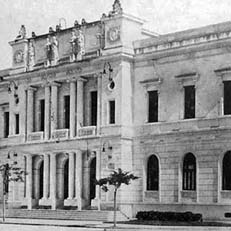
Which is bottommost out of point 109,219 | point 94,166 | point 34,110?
point 109,219

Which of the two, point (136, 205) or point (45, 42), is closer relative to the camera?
point (136, 205)

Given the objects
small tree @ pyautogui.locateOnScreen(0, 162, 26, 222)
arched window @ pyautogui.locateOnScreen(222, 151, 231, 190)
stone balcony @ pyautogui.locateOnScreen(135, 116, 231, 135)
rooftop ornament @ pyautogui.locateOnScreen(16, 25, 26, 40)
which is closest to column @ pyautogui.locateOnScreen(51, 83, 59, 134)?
small tree @ pyautogui.locateOnScreen(0, 162, 26, 222)

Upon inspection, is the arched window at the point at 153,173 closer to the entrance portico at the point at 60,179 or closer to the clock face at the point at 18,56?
the entrance portico at the point at 60,179

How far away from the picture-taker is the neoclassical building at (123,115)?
134 ft

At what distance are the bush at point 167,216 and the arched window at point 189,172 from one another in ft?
8.11

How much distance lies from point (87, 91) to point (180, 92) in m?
7.94

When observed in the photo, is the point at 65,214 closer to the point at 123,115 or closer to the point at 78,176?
the point at 78,176

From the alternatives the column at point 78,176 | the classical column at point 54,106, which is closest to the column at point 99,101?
the column at point 78,176

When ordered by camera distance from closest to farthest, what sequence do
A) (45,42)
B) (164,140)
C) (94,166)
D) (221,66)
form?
1. (221,66)
2. (164,140)
3. (94,166)
4. (45,42)

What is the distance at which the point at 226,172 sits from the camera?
131 ft

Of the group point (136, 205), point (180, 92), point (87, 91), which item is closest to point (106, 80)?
point (87, 91)

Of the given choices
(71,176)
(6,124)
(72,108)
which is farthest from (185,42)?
(6,124)

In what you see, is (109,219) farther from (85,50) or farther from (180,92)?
(85,50)

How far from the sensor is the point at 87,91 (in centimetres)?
4750
